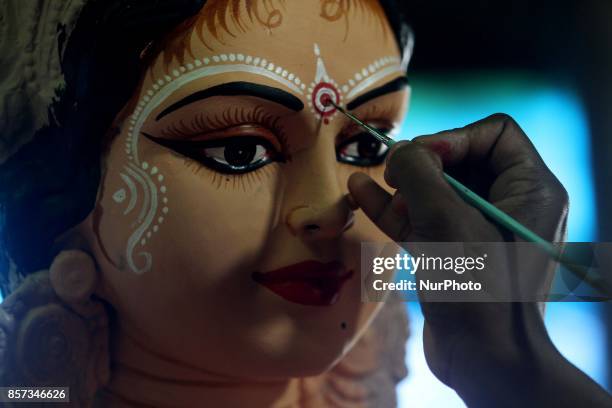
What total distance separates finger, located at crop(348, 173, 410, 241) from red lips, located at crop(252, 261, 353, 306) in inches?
4.3

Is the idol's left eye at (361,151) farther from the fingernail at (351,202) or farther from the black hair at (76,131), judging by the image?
the black hair at (76,131)

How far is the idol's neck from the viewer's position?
3.36 ft

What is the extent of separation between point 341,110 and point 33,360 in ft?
1.97

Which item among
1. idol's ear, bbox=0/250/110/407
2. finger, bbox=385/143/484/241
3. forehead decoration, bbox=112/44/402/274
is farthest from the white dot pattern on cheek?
finger, bbox=385/143/484/241

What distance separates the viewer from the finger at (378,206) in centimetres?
87

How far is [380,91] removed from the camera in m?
1.02

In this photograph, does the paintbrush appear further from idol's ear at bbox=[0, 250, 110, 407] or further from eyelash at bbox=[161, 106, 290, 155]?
idol's ear at bbox=[0, 250, 110, 407]

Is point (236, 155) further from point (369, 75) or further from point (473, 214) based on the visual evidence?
point (473, 214)

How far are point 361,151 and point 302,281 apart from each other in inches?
10.0

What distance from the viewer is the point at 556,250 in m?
0.75

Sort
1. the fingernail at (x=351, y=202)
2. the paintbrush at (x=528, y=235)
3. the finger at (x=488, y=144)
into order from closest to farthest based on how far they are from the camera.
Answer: the paintbrush at (x=528, y=235)
the finger at (x=488, y=144)
the fingernail at (x=351, y=202)

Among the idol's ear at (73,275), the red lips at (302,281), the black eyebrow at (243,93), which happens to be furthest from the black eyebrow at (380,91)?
the idol's ear at (73,275)

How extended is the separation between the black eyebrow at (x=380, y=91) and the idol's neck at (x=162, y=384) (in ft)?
1.55

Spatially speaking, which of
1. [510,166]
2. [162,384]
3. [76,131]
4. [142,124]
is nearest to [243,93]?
[142,124]
